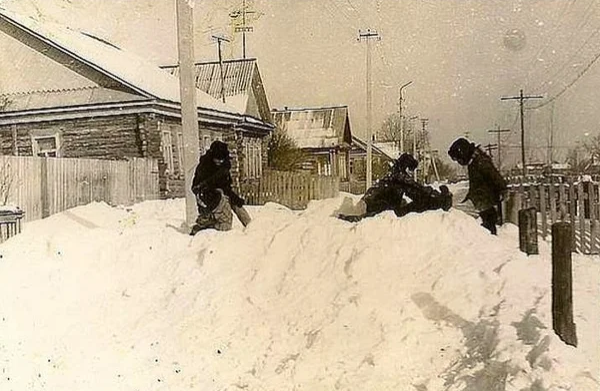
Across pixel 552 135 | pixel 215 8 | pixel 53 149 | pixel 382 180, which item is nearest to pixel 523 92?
pixel 552 135

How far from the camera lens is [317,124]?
187 inches

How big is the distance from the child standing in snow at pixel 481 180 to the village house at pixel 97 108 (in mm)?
1300

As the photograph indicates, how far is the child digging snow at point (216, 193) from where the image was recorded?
4883mm

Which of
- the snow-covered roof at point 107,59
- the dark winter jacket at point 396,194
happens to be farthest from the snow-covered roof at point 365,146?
the snow-covered roof at point 107,59

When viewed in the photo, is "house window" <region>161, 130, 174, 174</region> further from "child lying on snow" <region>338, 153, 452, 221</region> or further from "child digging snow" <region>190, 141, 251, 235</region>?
"child lying on snow" <region>338, 153, 452, 221</region>

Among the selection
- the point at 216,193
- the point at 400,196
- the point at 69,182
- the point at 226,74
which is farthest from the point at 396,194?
the point at 69,182

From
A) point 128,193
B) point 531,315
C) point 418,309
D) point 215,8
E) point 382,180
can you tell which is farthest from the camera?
point 128,193

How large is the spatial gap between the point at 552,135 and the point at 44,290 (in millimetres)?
3508

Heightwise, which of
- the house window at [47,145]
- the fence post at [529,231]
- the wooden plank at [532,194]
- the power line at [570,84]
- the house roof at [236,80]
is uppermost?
the house roof at [236,80]

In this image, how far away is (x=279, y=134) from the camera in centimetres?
522

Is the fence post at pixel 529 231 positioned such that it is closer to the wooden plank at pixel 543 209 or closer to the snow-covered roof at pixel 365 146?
the snow-covered roof at pixel 365 146

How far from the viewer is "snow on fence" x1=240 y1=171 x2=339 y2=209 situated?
504 centimetres

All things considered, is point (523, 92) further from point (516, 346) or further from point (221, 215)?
point (221, 215)

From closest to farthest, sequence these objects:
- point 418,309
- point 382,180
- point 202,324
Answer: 1. point 418,309
2. point 202,324
3. point 382,180
